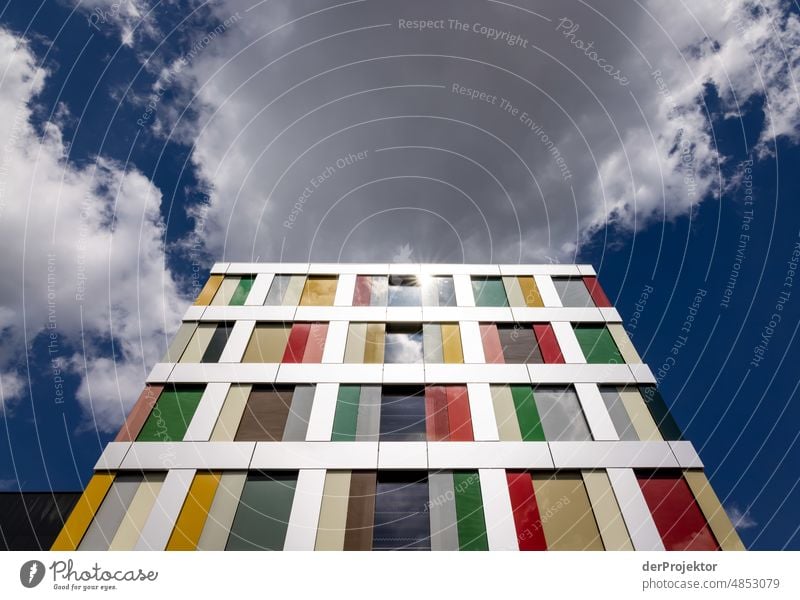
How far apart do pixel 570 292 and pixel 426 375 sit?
388 inches

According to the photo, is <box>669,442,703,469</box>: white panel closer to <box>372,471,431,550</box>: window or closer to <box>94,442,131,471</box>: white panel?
<box>372,471,431,550</box>: window

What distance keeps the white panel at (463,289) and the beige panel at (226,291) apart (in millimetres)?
11971

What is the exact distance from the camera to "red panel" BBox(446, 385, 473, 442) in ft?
54.0

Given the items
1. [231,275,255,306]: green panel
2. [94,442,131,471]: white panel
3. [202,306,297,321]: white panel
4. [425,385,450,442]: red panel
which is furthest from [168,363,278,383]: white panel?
[425,385,450,442]: red panel

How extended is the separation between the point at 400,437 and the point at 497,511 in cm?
433

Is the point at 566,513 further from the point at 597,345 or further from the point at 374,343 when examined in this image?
the point at 374,343

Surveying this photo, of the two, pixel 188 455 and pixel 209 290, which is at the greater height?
pixel 209 290

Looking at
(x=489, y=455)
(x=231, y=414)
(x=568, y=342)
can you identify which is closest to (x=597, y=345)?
(x=568, y=342)

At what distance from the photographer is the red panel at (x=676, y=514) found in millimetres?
13742

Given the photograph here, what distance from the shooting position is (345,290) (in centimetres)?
2330

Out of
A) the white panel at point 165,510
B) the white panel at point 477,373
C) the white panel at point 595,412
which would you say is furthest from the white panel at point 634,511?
the white panel at point 165,510

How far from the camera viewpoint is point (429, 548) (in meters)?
13.7
